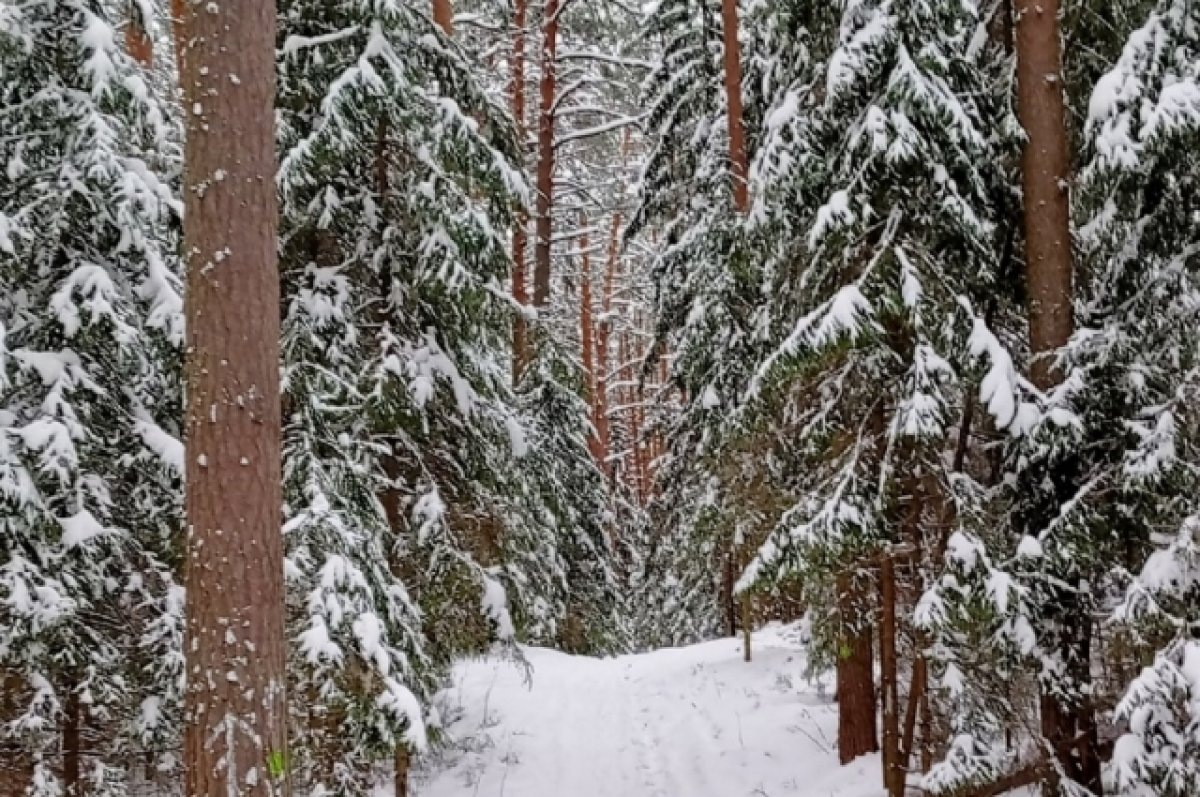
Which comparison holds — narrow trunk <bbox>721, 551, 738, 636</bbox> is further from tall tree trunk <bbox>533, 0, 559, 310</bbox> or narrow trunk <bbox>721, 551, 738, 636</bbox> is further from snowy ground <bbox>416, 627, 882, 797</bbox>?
tall tree trunk <bbox>533, 0, 559, 310</bbox>

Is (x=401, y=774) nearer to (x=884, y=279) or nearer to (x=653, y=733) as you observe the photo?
(x=653, y=733)

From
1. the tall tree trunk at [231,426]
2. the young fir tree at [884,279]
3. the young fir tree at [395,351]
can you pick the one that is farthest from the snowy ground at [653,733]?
the tall tree trunk at [231,426]

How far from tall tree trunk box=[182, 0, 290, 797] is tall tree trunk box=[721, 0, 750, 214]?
6935 millimetres

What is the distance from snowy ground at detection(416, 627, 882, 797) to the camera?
30.8ft

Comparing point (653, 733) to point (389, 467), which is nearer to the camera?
point (389, 467)

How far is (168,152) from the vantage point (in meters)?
7.93

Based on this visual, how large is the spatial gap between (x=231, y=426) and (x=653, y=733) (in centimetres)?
888

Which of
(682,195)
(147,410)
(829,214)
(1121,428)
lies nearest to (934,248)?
(829,214)

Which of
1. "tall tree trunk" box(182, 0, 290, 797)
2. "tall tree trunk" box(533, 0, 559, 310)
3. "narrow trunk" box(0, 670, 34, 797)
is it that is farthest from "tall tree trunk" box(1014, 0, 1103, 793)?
"tall tree trunk" box(533, 0, 559, 310)

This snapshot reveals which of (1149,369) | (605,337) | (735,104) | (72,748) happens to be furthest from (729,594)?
(605,337)

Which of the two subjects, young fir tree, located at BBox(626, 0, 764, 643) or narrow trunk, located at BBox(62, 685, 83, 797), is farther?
young fir tree, located at BBox(626, 0, 764, 643)

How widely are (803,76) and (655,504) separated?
36.3 feet

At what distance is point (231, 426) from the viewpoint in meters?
3.87

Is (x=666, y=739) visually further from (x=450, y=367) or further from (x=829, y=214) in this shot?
(x=829, y=214)
